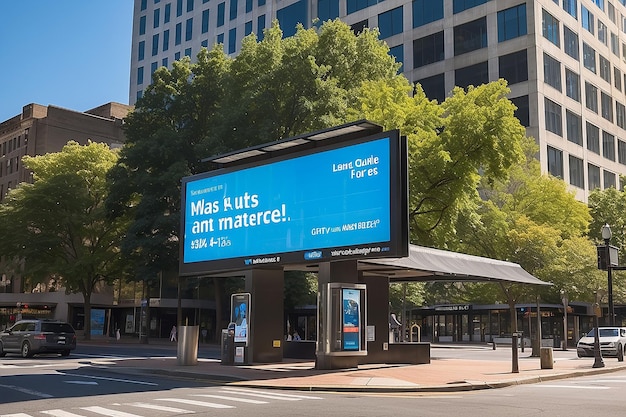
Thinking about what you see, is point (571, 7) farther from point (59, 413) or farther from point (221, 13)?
point (59, 413)

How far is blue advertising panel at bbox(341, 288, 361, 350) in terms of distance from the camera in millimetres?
23031

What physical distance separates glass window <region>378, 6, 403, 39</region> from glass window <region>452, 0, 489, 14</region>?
653 cm

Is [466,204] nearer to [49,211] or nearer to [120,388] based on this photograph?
[120,388]

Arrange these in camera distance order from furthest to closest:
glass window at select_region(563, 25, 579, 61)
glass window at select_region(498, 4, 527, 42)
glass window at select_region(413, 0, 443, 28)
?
glass window at select_region(413, 0, 443, 28)
glass window at select_region(563, 25, 579, 61)
glass window at select_region(498, 4, 527, 42)

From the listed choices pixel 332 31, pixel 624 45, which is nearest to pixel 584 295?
pixel 332 31

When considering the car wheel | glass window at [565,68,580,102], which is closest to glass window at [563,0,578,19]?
glass window at [565,68,580,102]

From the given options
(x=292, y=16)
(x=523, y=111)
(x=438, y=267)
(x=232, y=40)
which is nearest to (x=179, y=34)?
(x=232, y=40)

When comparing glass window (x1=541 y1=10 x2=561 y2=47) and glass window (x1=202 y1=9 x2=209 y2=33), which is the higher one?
glass window (x1=202 y1=9 x2=209 y2=33)

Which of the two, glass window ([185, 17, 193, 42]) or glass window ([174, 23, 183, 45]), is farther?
glass window ([174, 23, 183, 45])

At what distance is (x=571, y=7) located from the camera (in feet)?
238

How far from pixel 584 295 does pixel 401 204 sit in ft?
116

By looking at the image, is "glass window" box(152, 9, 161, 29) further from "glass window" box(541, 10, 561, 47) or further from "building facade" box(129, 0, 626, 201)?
"glass window" box(541, 10, 561, 47)

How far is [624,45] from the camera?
8600cm

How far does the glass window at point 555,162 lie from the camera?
65.5m
